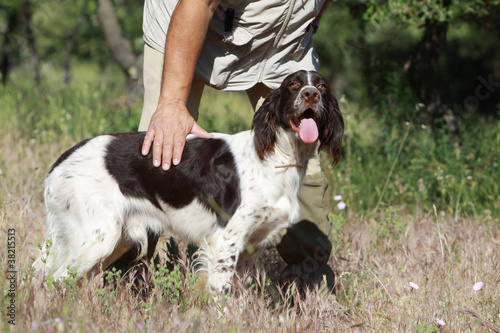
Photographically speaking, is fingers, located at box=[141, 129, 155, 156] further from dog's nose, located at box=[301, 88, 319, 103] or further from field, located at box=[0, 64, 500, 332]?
dog's nose, located at box=[301, 88, 319, 103]

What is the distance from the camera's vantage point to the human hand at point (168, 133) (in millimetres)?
3107

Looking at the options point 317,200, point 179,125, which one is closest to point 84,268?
point 179,125

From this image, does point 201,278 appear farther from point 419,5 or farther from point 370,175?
point 419,5

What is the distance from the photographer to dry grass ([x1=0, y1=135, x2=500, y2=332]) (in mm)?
2484

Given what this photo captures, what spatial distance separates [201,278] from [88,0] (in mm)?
11303

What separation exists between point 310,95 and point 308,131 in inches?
7.3

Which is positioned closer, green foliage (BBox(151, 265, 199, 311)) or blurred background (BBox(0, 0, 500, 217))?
green foliage (BBox(151, 265, 199, 311))

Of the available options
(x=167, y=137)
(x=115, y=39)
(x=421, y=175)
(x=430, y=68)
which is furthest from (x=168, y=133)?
(x=115, y=39)

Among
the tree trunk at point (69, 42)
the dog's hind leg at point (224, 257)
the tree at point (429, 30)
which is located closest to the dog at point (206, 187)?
the dog's hind leg at point (224, 257)

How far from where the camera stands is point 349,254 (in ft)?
12.7

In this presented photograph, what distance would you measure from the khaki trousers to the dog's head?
31 centimetres

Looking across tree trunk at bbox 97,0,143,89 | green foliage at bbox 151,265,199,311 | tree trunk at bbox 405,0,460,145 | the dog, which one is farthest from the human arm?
tree trunk at bbox 97,0,143,89

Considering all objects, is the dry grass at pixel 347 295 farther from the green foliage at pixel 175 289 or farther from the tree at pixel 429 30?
the tree at pixel 429 30

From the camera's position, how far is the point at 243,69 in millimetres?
3482
